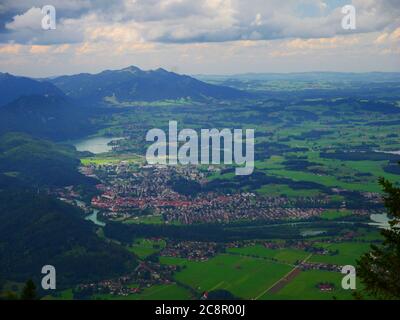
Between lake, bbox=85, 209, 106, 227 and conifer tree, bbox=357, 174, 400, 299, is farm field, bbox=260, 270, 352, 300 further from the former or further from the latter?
lake, bbox=85, 209, 106, 227

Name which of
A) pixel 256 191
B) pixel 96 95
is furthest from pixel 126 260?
pixel 96 95

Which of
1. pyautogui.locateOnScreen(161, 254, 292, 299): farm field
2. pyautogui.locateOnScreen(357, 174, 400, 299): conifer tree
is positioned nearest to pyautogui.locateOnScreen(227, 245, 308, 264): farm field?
pyautogui.locateOnScreen(161, 254, 292, 299): farm field

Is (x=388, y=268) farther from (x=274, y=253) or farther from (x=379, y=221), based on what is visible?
(x=379, y=221)

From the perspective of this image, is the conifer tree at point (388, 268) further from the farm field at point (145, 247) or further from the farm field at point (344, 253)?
the farm field at point (145, 247)

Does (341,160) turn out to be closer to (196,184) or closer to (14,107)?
(196,184)

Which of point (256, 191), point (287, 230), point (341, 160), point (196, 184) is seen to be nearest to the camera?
point (287, 230)

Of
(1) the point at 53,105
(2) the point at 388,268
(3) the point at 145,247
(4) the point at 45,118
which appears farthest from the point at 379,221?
(1) the point at 53,105
